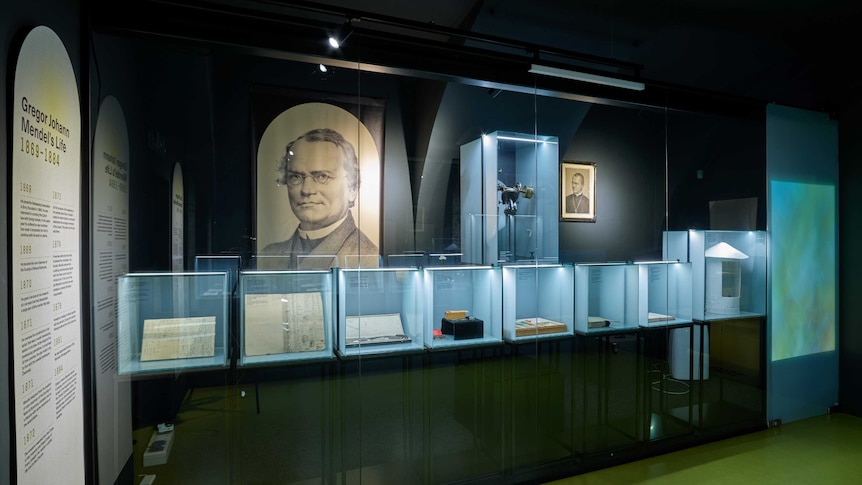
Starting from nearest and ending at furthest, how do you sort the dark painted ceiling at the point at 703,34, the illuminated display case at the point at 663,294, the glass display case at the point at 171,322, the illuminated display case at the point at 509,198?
the glass display case at the point at 171,322
the illuminated display case at the point at 509,198
the dark painted ceiling at the point at 703,34
the illuminated display case at the point at 663,294

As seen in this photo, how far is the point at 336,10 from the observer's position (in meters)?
2.33

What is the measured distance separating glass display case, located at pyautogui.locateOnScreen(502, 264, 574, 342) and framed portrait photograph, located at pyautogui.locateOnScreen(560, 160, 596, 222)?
385 millimetres

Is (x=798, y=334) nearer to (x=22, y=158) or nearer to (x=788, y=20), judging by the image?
(x=788, y=20)

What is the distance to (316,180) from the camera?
2.40 meters

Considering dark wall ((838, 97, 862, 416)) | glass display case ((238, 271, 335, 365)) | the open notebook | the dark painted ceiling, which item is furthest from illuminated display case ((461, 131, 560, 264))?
dark wall ((838, 97, 862, 416))

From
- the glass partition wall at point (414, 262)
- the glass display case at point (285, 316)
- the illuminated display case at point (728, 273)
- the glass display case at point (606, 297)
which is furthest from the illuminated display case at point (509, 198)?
the illuminated display case at point (728, 273)

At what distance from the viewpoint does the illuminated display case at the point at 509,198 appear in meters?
2.77

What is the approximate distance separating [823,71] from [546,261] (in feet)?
11.5

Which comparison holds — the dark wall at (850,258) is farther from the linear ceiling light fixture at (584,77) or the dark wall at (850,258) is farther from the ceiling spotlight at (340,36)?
the ceiling spotlight at (340,36)

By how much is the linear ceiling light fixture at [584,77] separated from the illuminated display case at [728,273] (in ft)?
4.48

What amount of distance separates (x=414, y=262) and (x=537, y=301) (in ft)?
3.28

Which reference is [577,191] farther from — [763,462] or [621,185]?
[763,462]

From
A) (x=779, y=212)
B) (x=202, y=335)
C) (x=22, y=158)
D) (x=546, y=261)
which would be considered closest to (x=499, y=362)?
(x=546, y=261)

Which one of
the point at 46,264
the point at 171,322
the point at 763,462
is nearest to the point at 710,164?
the point at 763,462
